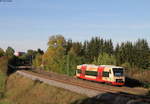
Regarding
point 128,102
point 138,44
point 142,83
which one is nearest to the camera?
point 128,102

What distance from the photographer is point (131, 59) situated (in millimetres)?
98688

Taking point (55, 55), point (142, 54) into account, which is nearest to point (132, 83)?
point (55, 55)

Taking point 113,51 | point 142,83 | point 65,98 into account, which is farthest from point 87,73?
point 113,51

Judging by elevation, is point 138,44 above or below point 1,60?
above

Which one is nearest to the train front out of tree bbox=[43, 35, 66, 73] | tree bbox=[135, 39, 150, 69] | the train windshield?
the train windshield

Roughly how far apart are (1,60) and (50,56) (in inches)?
751

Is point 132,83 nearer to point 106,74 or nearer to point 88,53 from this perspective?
point 106,74

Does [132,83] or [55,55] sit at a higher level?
[55,55]

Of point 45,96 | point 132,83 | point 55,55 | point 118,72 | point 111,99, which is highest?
point 55,55

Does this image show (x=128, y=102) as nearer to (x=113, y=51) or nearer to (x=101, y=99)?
(x=101, y=99)

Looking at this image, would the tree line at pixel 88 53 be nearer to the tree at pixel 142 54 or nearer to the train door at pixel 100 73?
the tree at pixel 142 54

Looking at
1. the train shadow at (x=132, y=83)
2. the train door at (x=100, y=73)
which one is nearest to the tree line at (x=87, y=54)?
the train shadow at (x=132, y=83)

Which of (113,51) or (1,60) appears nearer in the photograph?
(1,60)

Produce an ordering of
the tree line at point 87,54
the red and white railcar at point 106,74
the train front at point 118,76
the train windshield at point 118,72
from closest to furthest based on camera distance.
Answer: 1. the train front at point 118,76
2. the red and white railcar at point 106,74
3. the train windshield at point 118,72
4. the tree line at point 87,54
